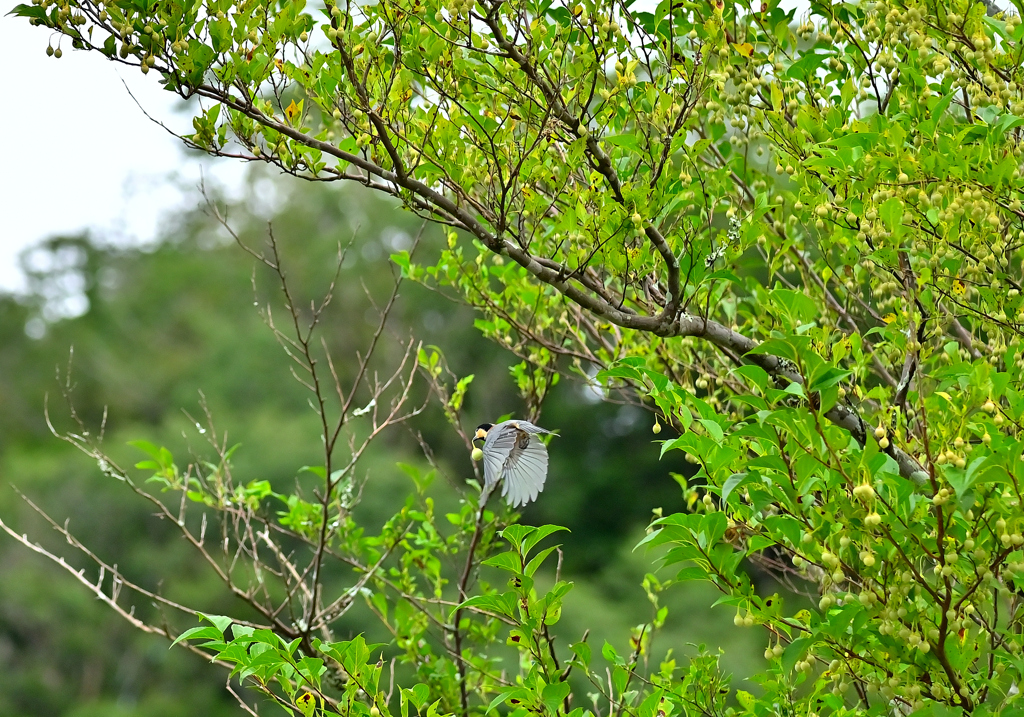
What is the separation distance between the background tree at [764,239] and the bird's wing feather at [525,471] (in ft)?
1.03

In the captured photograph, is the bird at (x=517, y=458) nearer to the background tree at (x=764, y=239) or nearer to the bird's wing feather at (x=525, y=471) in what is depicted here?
the bird's wing feather at (x=525, y=471)

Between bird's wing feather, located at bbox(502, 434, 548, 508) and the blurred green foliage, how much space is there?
6.08 meters

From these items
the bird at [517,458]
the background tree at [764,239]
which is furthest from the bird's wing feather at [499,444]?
the background tree at [764,239]

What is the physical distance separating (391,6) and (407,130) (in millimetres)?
201

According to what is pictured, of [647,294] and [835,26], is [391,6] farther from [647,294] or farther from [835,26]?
[835,26]

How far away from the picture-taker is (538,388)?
7.69 feet

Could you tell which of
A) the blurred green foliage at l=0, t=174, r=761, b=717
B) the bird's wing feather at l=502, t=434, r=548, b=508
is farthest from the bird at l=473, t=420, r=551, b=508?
the blurred green foliage at l=0, t=174, r=761, b=717

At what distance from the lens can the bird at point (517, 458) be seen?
5.92ft

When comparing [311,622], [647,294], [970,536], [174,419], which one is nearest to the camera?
[970,536]

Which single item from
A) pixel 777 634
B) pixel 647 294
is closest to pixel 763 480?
pixel 777 634

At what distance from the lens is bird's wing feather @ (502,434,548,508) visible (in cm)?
179

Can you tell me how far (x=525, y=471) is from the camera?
1.82 m

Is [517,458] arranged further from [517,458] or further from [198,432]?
[198,432]

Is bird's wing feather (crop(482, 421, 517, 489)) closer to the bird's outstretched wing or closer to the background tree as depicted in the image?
the bird's outstretched wing
